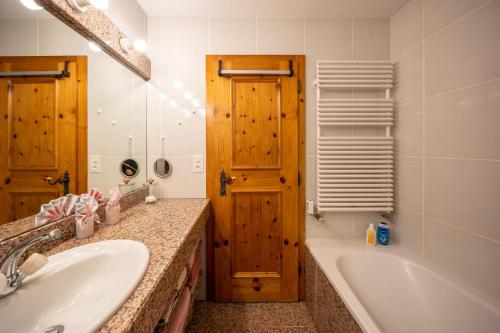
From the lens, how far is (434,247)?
1.39 metres

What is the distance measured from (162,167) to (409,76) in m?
2.11

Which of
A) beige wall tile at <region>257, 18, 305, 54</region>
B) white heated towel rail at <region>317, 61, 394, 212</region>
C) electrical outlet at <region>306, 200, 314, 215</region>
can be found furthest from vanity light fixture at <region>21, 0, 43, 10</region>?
electrical outlet at <region>306, 200, 314, 215</region>

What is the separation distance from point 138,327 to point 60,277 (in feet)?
1.31

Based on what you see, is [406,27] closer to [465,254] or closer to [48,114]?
[465,254]

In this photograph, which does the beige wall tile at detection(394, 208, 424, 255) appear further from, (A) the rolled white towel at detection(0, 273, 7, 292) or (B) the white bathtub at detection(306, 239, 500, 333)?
(A) the rolled white towel at detection(0, 273, 7, 292)

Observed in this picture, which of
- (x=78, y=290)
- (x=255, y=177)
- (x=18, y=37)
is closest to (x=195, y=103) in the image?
(x=255, y=177)

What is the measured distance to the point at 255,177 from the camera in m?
1.75

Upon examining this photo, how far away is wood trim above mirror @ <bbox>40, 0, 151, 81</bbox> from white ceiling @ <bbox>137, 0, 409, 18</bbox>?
0.44 metres

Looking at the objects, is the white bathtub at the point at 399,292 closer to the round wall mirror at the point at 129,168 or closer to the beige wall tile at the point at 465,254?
the beige wall tile at the point at 465,254

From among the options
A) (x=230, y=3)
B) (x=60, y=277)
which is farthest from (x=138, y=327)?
(x=230, y=3)

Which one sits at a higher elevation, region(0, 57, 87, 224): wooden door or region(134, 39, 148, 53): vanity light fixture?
region(134, 39, 148, 53): vanity light fixture

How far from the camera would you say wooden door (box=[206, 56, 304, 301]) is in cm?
173

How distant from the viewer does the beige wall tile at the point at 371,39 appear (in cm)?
176

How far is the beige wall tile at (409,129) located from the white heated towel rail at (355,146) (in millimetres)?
56
